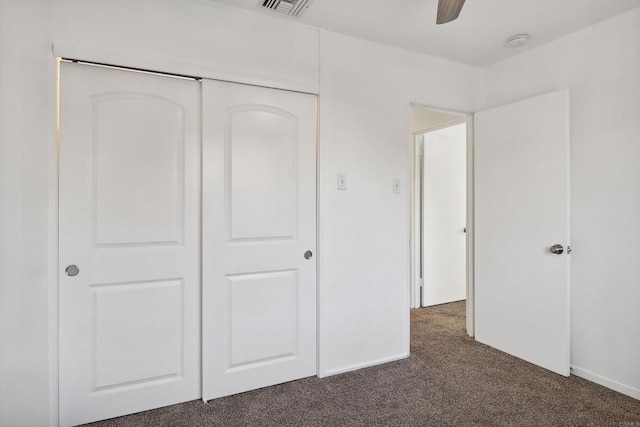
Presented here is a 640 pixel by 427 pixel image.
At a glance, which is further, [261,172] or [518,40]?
[518,40]

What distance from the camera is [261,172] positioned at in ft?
7.82

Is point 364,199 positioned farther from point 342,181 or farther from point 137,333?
point 137,333

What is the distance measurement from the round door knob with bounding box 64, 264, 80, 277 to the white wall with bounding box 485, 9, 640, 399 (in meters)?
3.16

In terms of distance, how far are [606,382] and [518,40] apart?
7.87 feet

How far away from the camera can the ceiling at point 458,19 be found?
7.35 ft

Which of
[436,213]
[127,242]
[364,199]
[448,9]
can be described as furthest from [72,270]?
[436,213]

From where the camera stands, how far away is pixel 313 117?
2.54 metres

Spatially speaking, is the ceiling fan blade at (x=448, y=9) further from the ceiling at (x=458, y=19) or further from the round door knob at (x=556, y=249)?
the round door knob at (x=556, y=249)

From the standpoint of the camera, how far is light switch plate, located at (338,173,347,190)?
2604 mm

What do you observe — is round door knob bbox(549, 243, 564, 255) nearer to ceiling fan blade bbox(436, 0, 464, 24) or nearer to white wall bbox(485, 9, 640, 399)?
white wall bbox(485, 9, 640, 399)

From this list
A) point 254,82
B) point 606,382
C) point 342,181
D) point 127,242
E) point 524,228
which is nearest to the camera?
point 127,242

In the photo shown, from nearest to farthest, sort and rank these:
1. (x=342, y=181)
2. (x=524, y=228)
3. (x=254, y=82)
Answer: (x=254, y=82)
(x=342, y=181)
(x=524, y=228)

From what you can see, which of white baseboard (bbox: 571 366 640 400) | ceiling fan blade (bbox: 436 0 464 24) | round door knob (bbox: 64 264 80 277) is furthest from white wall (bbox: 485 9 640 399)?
round door knob (bbox: 64 264 80 277)

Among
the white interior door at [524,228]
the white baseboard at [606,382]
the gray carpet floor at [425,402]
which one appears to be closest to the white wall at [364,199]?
the gray carpet floor at [425,402]
